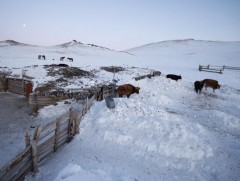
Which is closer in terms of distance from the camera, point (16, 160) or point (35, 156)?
point (16, 160)

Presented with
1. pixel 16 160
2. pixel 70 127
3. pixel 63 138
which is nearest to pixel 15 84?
pixel 70 127

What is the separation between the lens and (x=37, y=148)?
7.18 m

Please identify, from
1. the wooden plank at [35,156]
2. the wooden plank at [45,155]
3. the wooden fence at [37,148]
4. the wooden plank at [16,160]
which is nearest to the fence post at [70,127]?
the wooden fence at [37,148]

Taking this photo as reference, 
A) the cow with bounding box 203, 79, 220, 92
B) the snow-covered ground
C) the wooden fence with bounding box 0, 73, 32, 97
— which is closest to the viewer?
the snow-covered ground

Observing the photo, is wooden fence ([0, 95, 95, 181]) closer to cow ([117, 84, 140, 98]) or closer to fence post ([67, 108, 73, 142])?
fence post ([67, 108, 73, 142])

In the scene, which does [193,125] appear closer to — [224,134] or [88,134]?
[224,134]

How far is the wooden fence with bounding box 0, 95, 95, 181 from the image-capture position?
6.30m

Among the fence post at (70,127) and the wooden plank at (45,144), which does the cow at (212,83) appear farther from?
the wooden plank at (45,144)

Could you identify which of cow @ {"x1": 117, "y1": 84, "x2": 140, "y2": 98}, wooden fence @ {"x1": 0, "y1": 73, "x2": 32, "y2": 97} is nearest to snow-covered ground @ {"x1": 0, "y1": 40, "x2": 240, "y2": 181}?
cow @ {"x1": 117, "y1": 84, "x2": 140, "y2": 98}

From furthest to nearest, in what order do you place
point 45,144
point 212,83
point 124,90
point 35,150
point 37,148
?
1. point 212,83
2. point 124,90
3. point 45,144
4. point 37,148
5. point 35,150

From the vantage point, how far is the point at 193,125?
34.7ft

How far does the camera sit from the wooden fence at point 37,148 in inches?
248

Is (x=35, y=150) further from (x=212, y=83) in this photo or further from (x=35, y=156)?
(x=212, y=83)

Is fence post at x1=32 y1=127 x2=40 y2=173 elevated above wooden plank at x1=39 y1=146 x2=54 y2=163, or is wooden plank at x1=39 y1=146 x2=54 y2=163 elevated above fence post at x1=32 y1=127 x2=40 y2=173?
fence post at x1=32 y1=127 x2=40 y2=173
